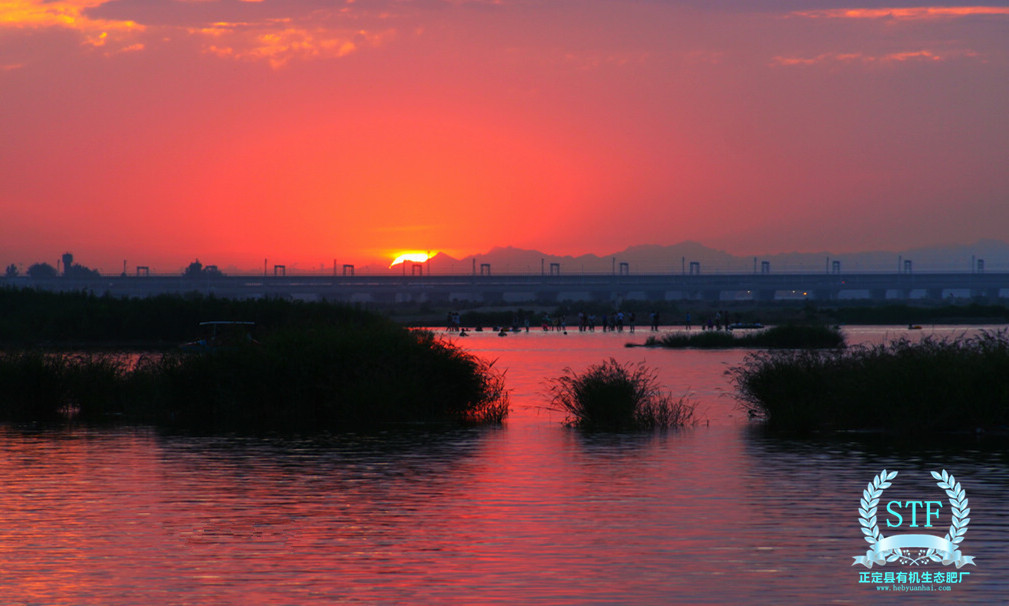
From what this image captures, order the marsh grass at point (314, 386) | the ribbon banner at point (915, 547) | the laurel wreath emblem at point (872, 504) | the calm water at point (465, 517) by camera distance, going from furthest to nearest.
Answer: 1. the marsh grass at point (314, 386)
2. the laurel wreath emblem at point (872, 504)
3. the ribbon banner at point (915, 547)
4. the calm water at point (465, 517)

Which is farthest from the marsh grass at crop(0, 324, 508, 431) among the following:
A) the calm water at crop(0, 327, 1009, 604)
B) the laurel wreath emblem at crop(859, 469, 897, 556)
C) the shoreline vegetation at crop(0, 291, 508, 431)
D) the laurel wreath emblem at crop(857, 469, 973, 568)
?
the laurel wreath emblem at crop(857, 469, 973, 568)

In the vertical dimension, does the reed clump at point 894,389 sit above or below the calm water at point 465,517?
above

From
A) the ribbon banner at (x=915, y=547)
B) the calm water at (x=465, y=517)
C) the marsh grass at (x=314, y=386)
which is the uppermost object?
the marsh grass at (x=314, y=386)

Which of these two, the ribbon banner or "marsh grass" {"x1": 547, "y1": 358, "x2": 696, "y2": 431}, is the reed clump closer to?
"marsh grass" {"x1": 547, "y1": 358, "x2": 696, "y2": 431}

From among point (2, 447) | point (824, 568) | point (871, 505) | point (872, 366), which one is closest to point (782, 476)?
point (871, 505)

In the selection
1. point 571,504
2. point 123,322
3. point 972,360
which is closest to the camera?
point 571,504

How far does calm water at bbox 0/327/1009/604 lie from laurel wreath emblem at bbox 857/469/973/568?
0.15 metres

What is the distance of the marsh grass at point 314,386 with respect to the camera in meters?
26.5

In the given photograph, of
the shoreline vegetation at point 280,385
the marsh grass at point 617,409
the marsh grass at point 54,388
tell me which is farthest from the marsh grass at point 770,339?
the marsh grass at point 54,388

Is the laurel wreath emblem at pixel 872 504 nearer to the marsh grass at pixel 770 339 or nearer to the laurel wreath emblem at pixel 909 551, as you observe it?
the laurel wreath emblem at pixel 909 551

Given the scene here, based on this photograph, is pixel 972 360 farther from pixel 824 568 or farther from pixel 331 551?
pixel 331 551

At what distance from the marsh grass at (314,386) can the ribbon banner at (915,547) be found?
15.3 m

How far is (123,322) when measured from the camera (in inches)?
2881

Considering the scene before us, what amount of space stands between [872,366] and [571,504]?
1176 centimetres
